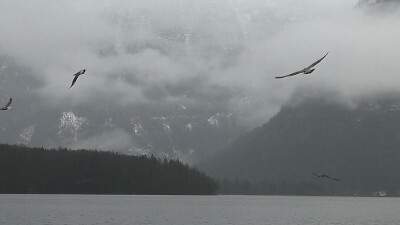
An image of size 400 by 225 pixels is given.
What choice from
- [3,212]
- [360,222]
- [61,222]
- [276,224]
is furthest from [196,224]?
[3,212]

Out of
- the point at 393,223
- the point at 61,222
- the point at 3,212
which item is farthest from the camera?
the point at 3,212

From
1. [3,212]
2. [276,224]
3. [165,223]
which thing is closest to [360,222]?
[276,224]

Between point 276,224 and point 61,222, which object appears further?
point 276,224

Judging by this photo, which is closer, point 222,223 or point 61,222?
point 61,222

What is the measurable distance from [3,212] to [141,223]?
52.0 metres

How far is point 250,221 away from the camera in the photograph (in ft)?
591

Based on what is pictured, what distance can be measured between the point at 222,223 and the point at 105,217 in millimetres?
32154

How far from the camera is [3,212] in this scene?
7598 inches

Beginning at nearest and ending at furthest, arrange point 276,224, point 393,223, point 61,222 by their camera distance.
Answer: point 61,222 < point 276,224 < point 393,223

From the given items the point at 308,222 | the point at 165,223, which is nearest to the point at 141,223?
the point at 165,223

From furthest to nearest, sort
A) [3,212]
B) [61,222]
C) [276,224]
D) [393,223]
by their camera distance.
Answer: [3,212] < [393,223] < [276,224] < [61,222]

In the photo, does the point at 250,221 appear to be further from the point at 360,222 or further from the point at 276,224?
the point at 360,222

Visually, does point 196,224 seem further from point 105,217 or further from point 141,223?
point 105,217

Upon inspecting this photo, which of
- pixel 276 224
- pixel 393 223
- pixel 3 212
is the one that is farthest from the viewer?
pixel 3 212
